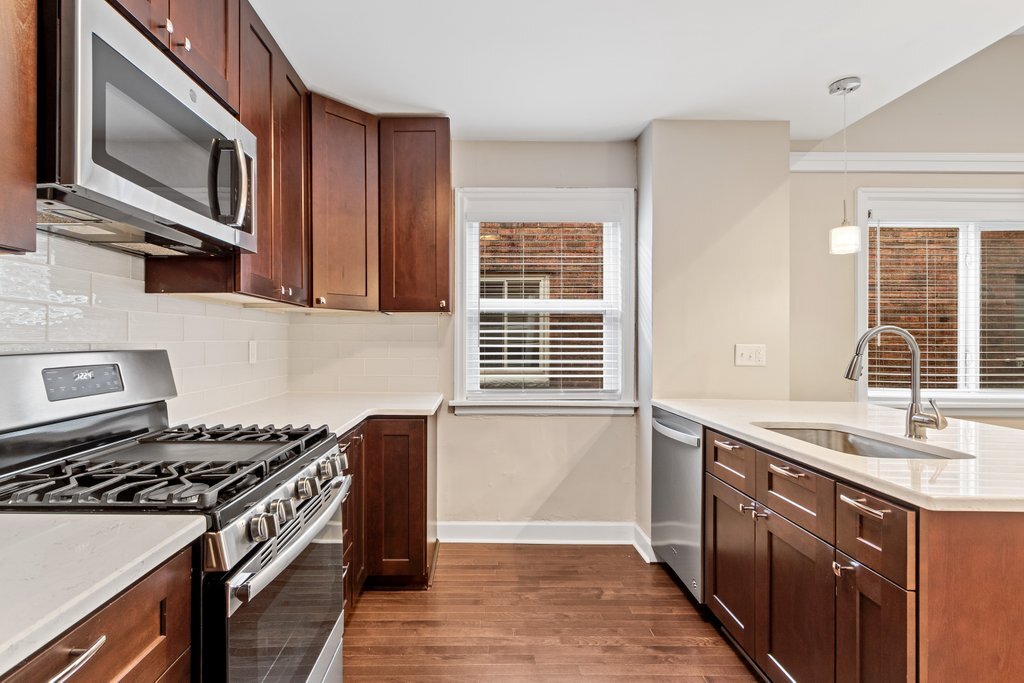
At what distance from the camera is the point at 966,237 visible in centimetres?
330

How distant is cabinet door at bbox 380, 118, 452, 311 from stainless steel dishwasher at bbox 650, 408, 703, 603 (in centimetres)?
134

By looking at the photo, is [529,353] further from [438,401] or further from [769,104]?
[769,104]

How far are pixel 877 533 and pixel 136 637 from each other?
1533 millimetres

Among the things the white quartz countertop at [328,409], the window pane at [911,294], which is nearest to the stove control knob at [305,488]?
the white quartz countertop at [328,409]

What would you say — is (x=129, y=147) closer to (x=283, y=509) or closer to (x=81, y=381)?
(x=81, y=381)

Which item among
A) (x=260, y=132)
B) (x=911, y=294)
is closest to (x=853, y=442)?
(x=911, y=294)

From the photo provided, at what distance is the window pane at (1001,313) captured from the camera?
10.8 feet

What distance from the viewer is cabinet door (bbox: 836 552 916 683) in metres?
1.22

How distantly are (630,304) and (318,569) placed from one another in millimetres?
2290

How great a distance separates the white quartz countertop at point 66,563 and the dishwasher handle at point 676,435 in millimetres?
1929

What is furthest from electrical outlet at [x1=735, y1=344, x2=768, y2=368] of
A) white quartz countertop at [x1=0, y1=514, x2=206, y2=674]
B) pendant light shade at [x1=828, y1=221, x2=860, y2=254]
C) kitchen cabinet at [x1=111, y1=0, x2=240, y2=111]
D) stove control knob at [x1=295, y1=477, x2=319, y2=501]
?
white quartz countertop at [x1=0, y1=514, x2=206, y2=674]

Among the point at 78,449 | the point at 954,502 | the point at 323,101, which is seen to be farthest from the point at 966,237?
the point at 78,449

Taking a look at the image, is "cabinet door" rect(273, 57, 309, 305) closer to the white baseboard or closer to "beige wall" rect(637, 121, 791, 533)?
the white baseboard

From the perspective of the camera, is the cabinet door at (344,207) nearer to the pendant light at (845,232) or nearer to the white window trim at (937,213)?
the pendant light at (845,232)
